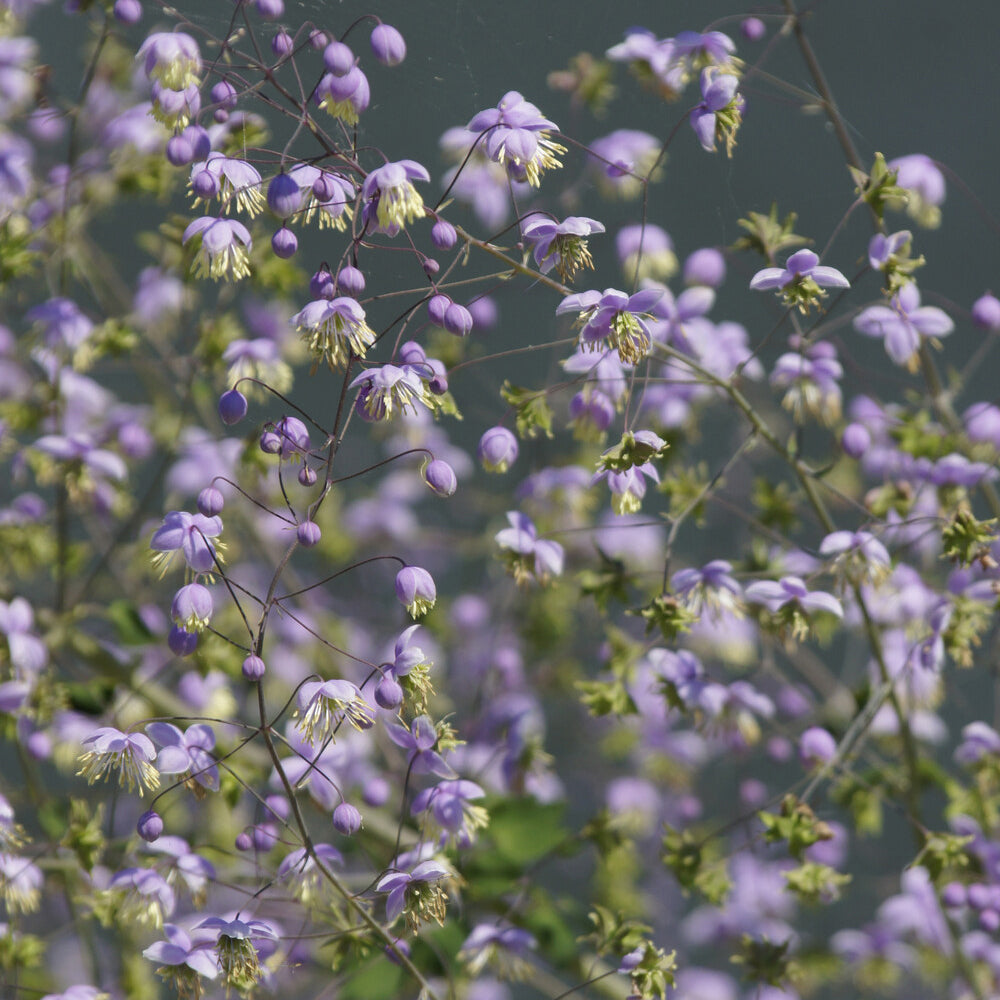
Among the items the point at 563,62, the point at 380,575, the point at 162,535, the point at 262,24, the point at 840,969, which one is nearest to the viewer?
the point at 162,535

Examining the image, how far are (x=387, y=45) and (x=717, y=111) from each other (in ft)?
1.04

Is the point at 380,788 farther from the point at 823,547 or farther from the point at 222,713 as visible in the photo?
the point at 823,547

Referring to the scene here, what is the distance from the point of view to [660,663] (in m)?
1.26

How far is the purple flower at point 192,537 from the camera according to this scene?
93 centimetres

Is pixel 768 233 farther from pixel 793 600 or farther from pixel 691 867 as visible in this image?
pixel 691 867

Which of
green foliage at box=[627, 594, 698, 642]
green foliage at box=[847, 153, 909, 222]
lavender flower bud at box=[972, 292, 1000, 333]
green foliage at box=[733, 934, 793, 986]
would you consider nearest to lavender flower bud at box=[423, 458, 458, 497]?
green foliage at box=[627, 594, 698, 642]

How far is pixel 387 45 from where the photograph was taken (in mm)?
1004

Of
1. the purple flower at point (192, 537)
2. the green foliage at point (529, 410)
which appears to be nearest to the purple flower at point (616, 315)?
the green foliage at point (529, 410)

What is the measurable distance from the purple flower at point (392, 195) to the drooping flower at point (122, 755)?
0.48m

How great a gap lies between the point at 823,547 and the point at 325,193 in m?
0.62

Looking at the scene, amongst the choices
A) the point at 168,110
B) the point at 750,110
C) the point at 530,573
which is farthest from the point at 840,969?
the point at 168,110

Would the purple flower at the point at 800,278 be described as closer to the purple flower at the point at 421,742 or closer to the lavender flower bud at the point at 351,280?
the lavender flower bud at the point at 351,280

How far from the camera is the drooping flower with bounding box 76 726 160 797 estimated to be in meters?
0.96

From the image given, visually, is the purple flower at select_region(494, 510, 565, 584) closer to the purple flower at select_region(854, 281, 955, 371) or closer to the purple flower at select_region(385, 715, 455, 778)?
the purple flower at select_region(385, 715, 455, 778)
